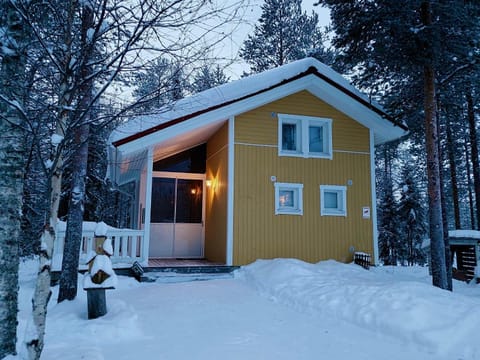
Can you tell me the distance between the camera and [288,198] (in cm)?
910

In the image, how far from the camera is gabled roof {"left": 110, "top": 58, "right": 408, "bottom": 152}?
766cm

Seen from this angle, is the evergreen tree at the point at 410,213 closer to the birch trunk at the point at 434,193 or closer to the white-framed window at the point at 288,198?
the white-framed window at the point at 288,198

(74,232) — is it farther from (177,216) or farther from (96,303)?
(177,216)

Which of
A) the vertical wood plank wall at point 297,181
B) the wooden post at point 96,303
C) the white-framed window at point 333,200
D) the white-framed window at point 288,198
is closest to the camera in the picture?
the wooden post at point 96,303

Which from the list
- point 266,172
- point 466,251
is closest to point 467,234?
point 466,251

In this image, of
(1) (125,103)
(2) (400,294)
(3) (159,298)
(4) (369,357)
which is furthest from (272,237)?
(1) (125,103)

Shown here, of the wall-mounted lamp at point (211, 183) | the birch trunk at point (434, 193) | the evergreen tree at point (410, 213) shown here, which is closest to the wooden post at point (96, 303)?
the wall-mounted lamp at point (211, 183)

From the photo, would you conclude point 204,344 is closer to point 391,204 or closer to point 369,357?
point 369,357

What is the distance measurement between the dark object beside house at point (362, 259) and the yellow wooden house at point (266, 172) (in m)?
0.26

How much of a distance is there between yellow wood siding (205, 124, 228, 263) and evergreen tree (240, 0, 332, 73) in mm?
10028

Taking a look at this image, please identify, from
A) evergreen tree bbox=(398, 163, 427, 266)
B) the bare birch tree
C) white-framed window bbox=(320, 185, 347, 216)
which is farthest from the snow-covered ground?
evergreen tree bbox=(398, 163, 427, 266)

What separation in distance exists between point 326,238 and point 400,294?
4.45m

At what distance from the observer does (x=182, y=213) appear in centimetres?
1000

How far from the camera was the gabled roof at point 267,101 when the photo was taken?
25.1 feet
